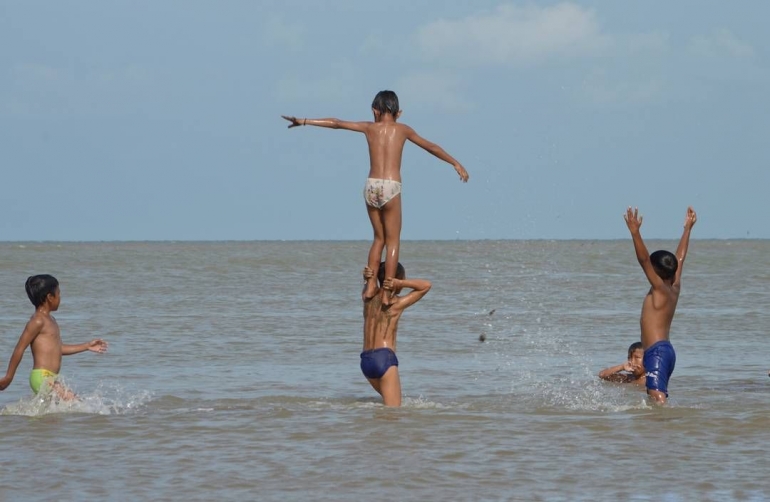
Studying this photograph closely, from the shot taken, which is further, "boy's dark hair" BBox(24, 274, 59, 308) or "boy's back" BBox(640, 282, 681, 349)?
"boy's back" BBox(640, 282, 681, 349)

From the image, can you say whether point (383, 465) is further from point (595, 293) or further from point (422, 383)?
point (595, 293)

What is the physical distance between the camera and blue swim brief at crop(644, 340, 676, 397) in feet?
28.6

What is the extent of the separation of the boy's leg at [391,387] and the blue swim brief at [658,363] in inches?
→ 75.6

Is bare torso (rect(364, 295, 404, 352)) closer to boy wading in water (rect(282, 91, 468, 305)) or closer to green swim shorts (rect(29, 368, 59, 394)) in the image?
boy wading in water (rect(282, 91, 468, 305))

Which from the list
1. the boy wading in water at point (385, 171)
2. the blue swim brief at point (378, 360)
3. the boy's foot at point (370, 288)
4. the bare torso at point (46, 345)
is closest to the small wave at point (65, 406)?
the bare torso at point (46, 345)

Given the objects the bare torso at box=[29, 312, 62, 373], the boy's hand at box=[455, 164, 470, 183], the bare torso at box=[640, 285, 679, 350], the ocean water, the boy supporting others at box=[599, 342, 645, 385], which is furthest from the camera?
the boy supporting others at box=[599, 342, 645, 385]

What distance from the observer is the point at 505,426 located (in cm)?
816

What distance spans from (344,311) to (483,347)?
18.4 ft

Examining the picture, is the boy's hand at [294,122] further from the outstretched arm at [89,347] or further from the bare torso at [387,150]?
the outstretched arm at [89,347]

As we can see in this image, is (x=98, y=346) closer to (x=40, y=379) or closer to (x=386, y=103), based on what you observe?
(x=40, y=379)

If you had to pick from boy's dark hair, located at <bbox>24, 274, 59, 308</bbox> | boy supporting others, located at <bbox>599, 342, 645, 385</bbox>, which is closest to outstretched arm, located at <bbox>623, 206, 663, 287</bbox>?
boy supporting others, located at <bbox>599, 342, 645, 385</bbox>

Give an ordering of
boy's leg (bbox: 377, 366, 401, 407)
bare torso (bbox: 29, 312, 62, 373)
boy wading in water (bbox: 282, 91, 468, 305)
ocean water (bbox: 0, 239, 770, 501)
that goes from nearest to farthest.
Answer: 1. ocean water (bbox: 0, 239, 770, 501)
2. boy wading in water (bbox: 282, 91, 468, 305)
3. bare torso (bbox: 29, 312, 62, 373)
4. boy's leg (bbox: 377, 366, 401, 407)

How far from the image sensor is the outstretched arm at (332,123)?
8273 mm

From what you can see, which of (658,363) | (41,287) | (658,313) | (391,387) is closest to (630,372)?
(658,363)
